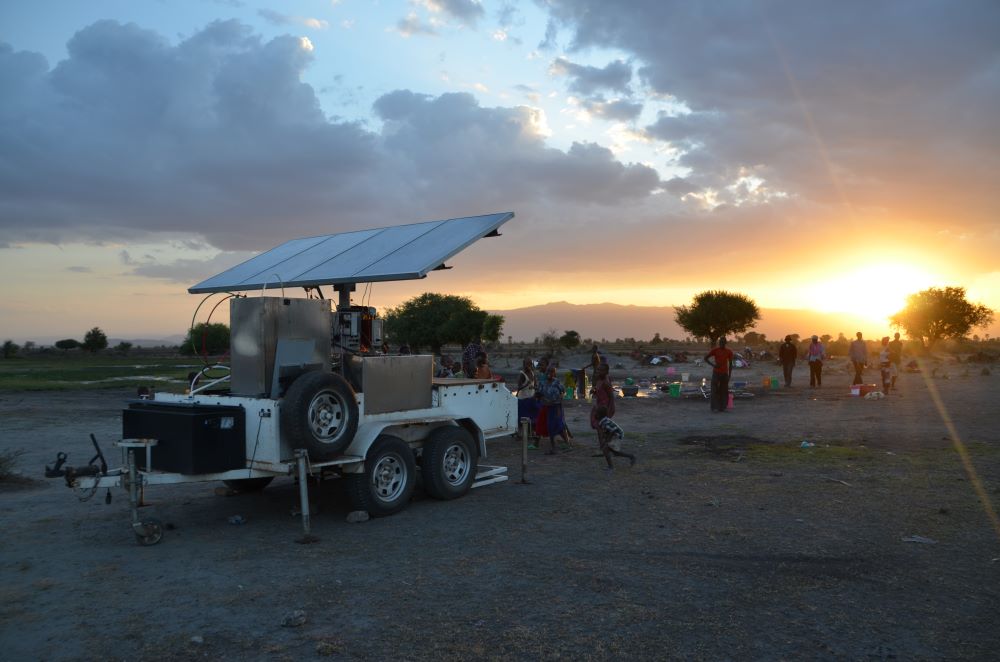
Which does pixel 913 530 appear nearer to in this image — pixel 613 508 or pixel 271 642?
pixel 613 508

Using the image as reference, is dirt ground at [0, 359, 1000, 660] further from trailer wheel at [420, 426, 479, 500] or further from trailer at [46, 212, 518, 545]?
trailer at [46, 212, 518, 545]

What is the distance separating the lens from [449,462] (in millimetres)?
9602

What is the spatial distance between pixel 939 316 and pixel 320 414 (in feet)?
211

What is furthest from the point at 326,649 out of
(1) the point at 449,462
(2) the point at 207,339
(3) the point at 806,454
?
(2) the point at 207,339

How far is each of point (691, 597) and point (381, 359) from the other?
14.4 feet

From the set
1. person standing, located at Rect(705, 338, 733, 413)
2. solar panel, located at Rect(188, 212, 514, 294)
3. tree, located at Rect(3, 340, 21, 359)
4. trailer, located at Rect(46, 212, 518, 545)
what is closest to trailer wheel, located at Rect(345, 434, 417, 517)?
trailer, located at Rect(46, 212, 518, 545)

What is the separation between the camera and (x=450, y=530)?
7992mm

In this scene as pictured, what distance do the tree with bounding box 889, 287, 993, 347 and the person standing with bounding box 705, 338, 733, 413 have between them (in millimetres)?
47900

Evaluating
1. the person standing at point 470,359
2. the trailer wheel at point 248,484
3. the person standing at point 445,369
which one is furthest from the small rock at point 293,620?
the person standing at point 445,369

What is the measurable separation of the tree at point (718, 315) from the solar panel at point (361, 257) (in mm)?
55429

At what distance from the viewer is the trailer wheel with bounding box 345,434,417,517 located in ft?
27.4

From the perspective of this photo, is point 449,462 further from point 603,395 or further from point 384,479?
point 603,395

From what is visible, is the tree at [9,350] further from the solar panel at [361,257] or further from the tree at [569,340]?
the solar panel at [361,257]

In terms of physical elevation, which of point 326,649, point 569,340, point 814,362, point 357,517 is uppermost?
point 569,340
